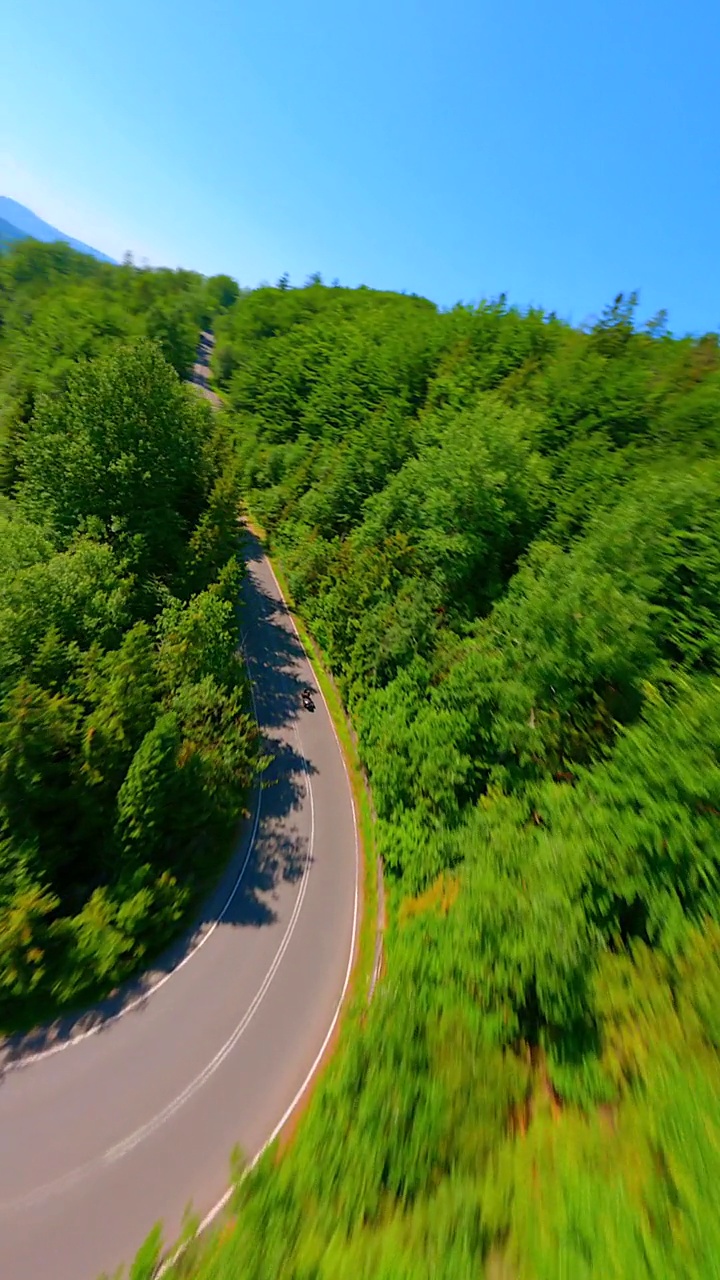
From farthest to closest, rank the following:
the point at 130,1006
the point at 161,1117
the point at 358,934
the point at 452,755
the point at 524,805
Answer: the point at 452,755
the point at 358,934
the point at 524,805
the point at 130,1006
the point at 161,1117

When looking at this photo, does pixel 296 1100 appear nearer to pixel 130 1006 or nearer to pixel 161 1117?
pixel 161 1117

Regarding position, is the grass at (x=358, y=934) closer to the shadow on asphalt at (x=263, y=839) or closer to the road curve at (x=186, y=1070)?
the road curve at (x=186, y=1070)

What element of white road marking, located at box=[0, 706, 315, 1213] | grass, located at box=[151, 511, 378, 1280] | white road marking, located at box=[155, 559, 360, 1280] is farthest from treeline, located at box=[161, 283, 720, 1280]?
white road marking, located at box=[0, 706, 315, 1213]

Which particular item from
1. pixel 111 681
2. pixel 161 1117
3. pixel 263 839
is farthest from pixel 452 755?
pixel 161 1117

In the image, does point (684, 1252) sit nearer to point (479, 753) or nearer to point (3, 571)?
point (479, 753)

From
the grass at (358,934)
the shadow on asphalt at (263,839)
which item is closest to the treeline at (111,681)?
the shadow on asphalt at (263,839)

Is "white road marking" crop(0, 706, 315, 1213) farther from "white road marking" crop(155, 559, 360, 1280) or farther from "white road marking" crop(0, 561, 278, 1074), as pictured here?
"white road marking" crop(0, 561, 278, 1074)
